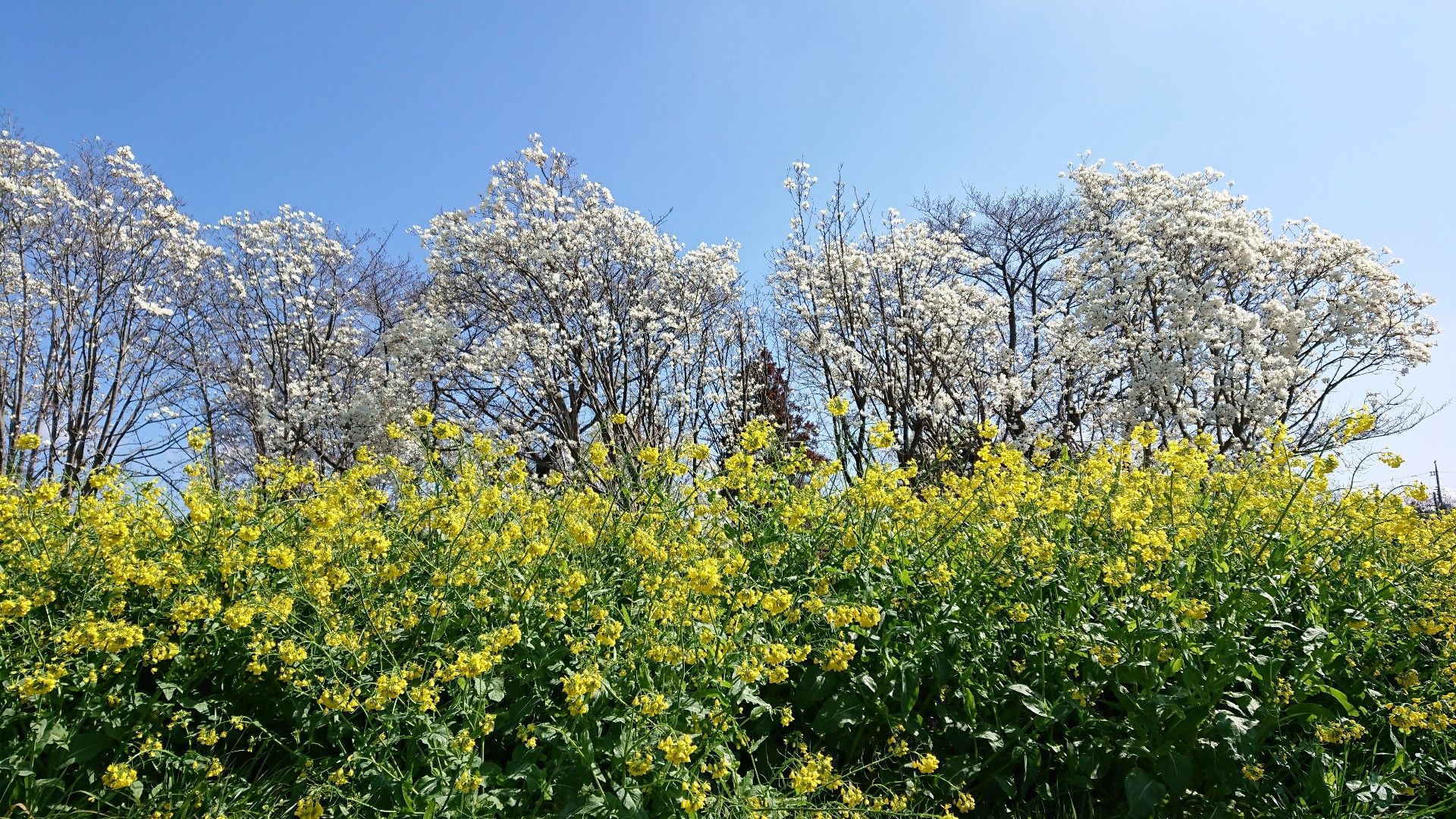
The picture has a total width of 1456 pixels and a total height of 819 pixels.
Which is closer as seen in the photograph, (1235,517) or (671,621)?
(671,621)

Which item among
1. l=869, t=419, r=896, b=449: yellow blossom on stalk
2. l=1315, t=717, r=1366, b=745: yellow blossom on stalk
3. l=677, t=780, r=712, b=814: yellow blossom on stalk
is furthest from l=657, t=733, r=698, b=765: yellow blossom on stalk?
l=1315, t=717, r=1366, b=745: yellow blossom on stalk

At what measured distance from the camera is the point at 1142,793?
254cm

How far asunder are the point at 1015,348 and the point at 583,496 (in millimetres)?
14268

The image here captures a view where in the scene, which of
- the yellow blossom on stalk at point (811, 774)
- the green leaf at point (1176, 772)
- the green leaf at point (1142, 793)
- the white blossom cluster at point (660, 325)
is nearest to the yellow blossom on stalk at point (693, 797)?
the yellow blossom on stalk at point (811, 774)

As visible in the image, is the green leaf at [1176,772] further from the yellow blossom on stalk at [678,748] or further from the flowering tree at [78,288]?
the flowering tree at [78,288]

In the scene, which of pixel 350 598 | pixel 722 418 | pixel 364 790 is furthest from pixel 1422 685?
pixel 722 418

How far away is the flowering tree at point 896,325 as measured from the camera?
44.4 feet

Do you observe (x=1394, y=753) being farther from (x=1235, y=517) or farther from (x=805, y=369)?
(x=805, y=369)

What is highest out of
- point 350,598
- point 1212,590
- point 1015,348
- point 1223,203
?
point 1223,203

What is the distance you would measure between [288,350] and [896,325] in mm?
12226

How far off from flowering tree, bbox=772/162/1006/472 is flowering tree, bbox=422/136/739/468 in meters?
2.11

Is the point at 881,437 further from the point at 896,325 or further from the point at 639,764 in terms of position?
the point at 896,325

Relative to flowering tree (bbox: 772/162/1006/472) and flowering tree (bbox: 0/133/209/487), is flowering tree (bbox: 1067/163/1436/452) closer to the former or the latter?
flowering tree (bbox: 772/162/1006/472)

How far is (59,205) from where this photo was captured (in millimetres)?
13367
